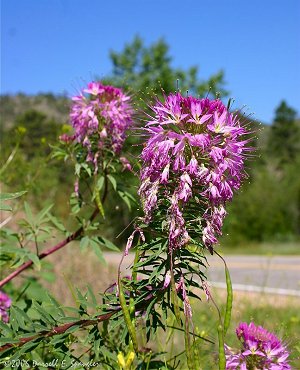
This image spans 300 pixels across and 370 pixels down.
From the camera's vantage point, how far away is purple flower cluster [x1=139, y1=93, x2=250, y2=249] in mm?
1564

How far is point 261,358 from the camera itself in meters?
1.91

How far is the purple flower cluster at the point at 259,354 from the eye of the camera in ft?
6.14

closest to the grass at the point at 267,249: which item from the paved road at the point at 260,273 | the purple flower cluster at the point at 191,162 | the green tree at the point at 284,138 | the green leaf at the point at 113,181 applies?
the paved road at the point at 260,273

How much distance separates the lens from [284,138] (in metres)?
52.6

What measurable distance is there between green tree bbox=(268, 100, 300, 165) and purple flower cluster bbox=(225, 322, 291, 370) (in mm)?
50502

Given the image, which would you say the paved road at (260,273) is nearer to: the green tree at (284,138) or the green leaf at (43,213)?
the green leaf at (43,213)

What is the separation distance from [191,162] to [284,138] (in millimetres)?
52854

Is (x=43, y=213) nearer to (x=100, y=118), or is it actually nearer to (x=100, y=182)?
(x=100, y=182)

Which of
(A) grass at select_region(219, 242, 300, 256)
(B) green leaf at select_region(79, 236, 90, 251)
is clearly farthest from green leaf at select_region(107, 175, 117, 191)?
(A) grass at select_region(219, 242, 300, 256)

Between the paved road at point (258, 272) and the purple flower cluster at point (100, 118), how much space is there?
6.73m

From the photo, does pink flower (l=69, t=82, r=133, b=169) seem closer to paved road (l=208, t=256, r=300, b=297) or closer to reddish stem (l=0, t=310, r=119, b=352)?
reddish stem (l=0, t=310, r=119, b=352)

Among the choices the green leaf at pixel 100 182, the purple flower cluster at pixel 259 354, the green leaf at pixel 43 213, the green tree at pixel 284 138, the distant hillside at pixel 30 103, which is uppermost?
the distant hillside at pixel 30 103

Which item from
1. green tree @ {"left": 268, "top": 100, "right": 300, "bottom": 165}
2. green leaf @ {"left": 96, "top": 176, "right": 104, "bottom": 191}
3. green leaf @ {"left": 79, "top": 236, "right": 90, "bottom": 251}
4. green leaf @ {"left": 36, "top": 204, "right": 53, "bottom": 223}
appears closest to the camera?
green leaf @ {"left": 79, "top": 236, "right": 90, "bottom": 251}

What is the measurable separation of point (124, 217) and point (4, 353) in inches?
574
